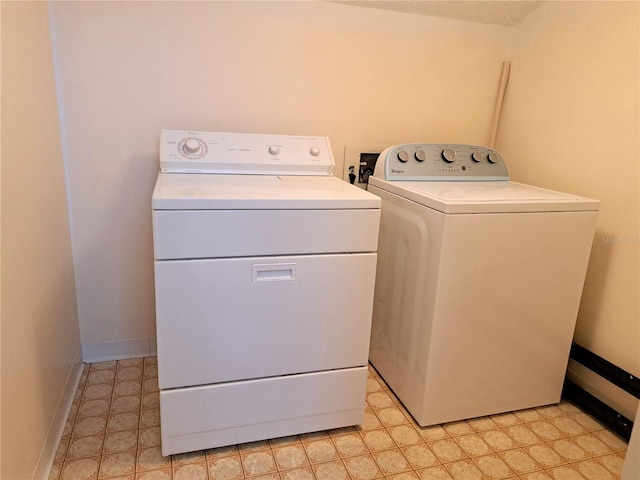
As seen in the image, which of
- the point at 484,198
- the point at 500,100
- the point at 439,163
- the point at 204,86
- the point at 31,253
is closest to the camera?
the point at 31,253

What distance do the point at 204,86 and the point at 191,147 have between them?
0.30 meters

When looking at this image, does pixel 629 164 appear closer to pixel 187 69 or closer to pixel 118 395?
pixel 187 69

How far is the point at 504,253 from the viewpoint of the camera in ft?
4.66

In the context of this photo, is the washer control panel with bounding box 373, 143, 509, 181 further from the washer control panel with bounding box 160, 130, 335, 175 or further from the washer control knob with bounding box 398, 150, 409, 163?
the washer control panel with bounding box 160, 130, 335, 175

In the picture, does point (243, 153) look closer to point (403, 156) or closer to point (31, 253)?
point (403, 156)

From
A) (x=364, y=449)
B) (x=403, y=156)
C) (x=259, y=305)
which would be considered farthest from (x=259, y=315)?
(x=403, y=156)

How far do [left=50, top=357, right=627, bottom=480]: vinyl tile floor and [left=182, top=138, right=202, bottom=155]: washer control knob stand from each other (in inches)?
35.4

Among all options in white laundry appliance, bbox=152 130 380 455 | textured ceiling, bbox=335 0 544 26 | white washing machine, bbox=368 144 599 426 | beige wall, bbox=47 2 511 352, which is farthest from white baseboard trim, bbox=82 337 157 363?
textured ceiling, bbox=335 0 544 26

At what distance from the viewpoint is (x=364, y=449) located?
143 cm

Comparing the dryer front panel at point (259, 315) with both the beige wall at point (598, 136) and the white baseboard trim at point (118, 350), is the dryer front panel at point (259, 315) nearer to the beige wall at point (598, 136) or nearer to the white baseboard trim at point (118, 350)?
the white baseboard trim at point (118, 350)

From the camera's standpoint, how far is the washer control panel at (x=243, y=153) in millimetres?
1548

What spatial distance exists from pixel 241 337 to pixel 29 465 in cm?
60

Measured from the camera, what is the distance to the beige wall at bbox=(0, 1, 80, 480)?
1.03 m

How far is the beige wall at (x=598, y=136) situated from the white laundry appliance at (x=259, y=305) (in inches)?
36.1
